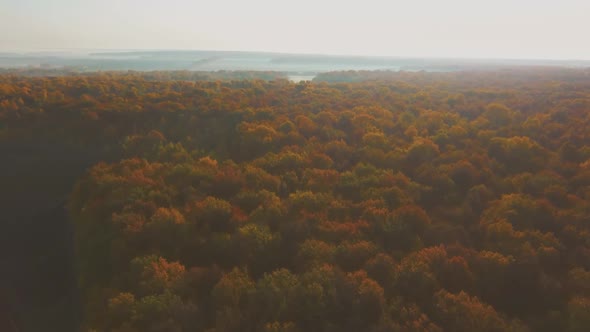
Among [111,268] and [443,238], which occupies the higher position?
[443,238]

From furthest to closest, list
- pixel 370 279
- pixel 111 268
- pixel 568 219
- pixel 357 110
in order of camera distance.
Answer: pixel 357 110 → pixel 568 219 → pixel 111 268 → pixel 370 279

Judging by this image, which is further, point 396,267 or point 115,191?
point 115,191

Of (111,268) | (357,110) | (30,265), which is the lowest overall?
(30,265)

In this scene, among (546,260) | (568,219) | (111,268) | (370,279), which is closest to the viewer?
(370,279)

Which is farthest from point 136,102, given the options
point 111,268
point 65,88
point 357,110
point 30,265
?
point 111,268

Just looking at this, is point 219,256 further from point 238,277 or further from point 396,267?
point 396,267

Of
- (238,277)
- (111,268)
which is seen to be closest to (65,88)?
(111,268)

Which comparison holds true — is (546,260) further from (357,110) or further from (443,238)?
(357,110)
